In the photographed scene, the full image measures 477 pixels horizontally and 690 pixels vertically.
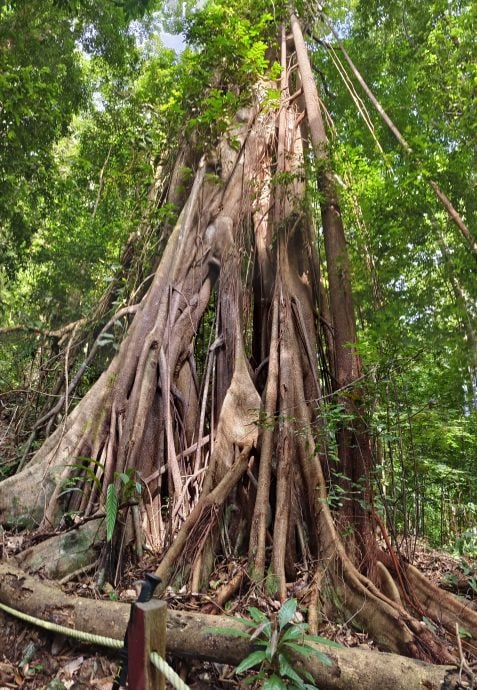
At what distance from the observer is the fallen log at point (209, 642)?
1893 mm

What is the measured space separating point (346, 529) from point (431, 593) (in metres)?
0.60

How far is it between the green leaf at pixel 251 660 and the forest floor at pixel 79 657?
320 millimetres

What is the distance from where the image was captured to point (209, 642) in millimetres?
2117

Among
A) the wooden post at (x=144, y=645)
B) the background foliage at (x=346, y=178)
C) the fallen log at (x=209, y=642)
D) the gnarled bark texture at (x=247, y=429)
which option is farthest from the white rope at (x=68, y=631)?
the background foliage at (x=346, y=178)

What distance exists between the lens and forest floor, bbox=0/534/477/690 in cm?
224

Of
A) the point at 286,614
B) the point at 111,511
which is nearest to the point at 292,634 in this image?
the point at 286,614

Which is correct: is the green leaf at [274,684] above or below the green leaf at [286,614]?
below

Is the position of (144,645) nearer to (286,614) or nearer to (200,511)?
(286,614)

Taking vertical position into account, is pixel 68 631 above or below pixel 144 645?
below

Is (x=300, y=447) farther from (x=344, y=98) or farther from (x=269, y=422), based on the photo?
(x=344, y=98)

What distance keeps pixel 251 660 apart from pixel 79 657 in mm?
1102

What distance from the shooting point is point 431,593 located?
2.84 meters

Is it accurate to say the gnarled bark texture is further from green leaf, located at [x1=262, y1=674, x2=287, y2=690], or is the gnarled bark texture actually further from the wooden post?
the wooden post

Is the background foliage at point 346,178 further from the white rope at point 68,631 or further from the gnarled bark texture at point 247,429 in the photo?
the white rope at point 68,631
